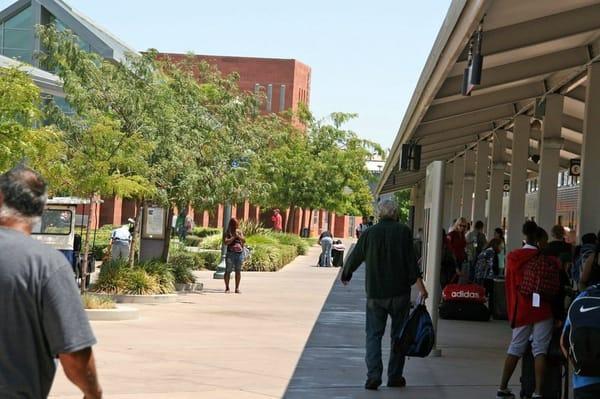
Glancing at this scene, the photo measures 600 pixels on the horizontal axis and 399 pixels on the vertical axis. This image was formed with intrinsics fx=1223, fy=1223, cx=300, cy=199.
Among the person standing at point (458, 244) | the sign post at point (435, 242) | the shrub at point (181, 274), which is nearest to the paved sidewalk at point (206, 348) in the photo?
the shrub at point (181, 274)

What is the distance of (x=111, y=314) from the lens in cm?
1886

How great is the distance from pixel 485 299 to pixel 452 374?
809 centimetres

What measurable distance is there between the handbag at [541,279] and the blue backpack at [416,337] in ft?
5.15

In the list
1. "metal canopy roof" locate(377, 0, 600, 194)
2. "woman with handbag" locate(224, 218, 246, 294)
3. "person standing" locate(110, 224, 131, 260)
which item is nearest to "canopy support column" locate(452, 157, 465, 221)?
"metal canopy roof" locate(377, 0, 600, 194)

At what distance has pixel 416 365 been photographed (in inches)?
571

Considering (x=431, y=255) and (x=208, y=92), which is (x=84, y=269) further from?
Answer: (x=208, y=92)

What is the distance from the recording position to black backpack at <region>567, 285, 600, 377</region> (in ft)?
23.0

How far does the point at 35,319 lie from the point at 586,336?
351 cm

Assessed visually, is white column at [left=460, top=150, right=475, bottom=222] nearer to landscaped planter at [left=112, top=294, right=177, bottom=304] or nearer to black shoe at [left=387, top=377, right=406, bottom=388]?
landscaped planter at [left=112, top=294, right=177, bottom=304]

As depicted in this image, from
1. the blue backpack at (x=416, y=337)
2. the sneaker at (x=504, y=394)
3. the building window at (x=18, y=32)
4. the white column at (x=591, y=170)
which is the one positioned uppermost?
the building window at (x=18, y=32)

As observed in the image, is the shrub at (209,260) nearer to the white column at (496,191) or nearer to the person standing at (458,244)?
the white column at (496,191)

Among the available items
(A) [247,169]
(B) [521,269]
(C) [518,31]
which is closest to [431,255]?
(C) [518,31]

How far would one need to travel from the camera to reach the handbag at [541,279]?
36.2 ft

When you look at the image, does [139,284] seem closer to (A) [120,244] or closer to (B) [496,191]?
(A) [120,244]
